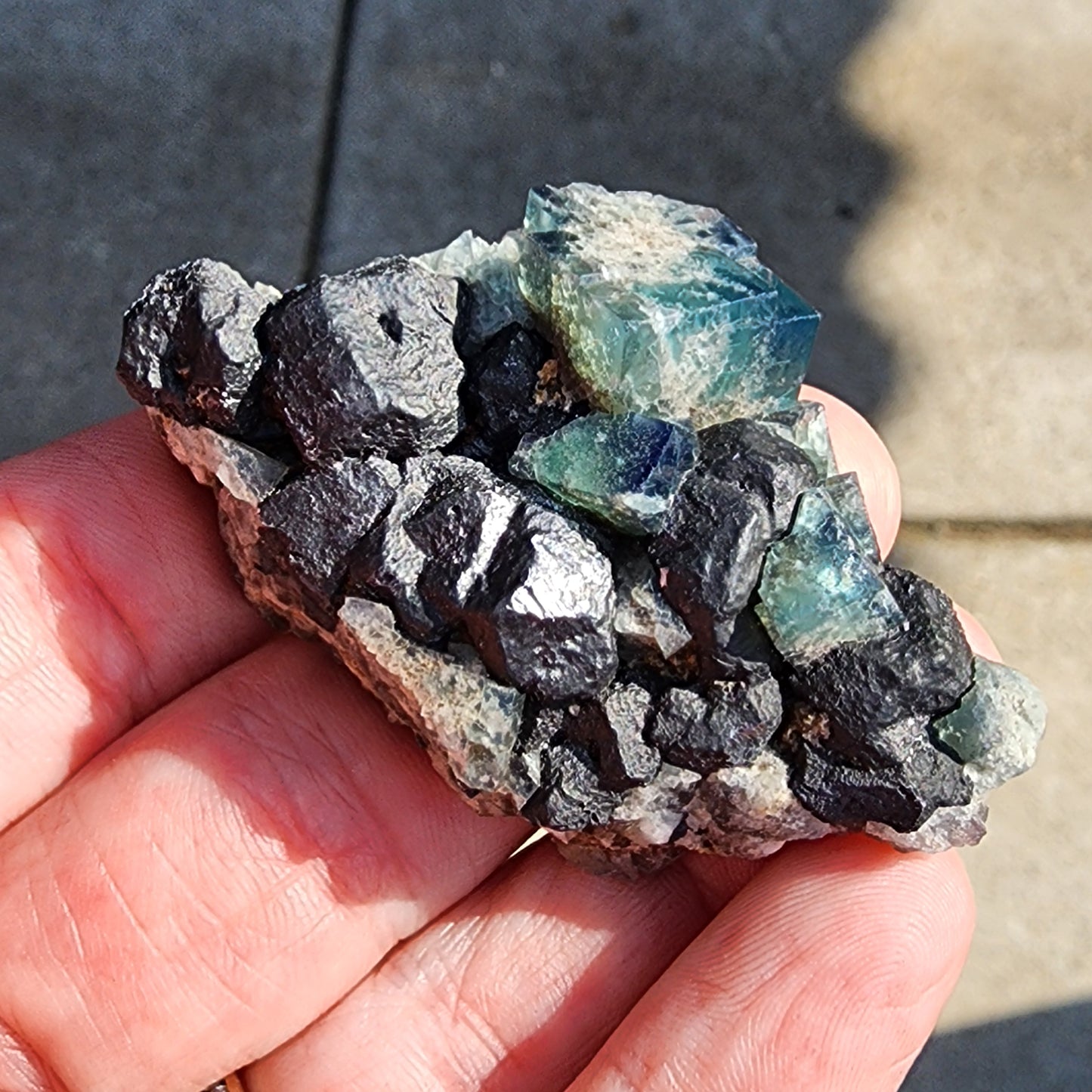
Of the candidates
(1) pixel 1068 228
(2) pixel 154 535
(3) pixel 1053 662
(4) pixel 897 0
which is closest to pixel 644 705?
(2) pixel 154 535

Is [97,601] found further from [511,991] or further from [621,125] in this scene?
[621,125]

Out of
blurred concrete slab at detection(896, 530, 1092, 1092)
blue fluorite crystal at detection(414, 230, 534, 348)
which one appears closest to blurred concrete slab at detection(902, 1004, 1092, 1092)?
blurred concrete slab at detection(896, 530, 1092, 1092)

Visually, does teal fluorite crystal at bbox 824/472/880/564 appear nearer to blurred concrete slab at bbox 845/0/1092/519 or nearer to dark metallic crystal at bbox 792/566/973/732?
dark metallic crystal at bbox 792/566/973/732

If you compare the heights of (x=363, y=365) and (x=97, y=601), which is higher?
(x=363, y=365)

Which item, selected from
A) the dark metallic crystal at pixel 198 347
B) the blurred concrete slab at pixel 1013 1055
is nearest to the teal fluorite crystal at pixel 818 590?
the dark metallic crystal at pixel 198 347

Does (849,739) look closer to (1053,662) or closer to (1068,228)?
(1053,662)

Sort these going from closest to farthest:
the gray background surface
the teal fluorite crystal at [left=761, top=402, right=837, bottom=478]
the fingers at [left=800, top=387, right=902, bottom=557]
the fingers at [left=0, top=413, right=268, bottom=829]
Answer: the teal fluorite crystal at [left=761, top=402, right=837, bottom=478] → the fingers at [left=0, top=413, right=268, bottom=829] → the fingers at [left=800, top=387, right=902, bottom=557] → the gray background surface

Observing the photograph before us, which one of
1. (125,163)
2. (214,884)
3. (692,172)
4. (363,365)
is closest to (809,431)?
(363,365)
